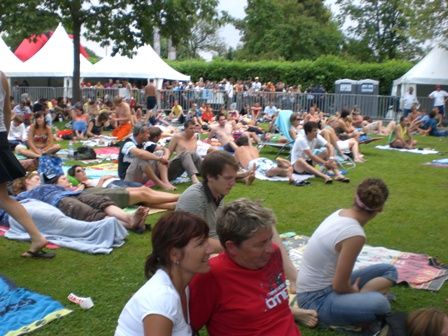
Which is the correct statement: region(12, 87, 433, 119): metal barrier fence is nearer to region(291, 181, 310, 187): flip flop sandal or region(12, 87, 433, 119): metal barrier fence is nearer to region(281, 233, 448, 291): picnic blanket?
region(291, 181, 310, 187): flip flop sandal

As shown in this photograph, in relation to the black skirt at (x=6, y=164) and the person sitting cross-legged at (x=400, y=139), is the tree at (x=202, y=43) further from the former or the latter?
the black skirt at (x=6, y=164)

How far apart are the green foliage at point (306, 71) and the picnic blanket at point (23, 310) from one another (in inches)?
1144

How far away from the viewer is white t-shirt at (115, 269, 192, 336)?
2318 mm

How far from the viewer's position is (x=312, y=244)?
3.95m

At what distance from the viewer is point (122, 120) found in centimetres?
1619

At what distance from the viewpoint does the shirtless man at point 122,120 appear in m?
15.2

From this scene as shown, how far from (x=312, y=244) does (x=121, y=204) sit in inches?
162

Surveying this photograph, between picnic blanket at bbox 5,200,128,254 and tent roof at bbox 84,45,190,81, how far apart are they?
64.7 feet

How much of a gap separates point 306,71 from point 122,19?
15.2 metres

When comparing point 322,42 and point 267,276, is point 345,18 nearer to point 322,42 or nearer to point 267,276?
point 322,42

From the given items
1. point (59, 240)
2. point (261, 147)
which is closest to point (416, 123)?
point (261, 147)

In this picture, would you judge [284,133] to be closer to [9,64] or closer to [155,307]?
[155,307]

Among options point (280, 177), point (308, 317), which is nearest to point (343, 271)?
point (308, 317)

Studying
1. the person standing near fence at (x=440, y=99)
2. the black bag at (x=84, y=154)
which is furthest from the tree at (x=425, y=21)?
the black bag at (x=84, y=154)
